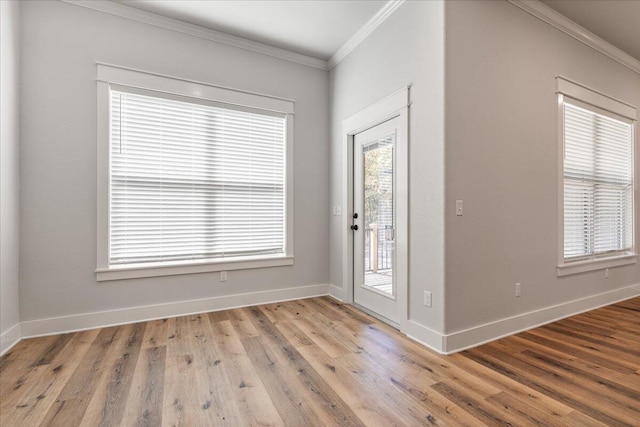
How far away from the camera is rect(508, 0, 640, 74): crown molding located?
2891mm

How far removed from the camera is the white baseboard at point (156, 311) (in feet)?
9.07

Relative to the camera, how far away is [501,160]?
270 cm

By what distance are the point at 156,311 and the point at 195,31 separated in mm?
3032

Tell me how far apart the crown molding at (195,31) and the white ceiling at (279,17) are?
0.17 feet

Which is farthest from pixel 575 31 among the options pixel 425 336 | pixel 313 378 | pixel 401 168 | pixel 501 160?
pixel 313 378

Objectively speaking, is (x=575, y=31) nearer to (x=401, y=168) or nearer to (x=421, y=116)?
(x=421, y=116)

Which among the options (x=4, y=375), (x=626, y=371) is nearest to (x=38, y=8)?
(x=4, y=375)

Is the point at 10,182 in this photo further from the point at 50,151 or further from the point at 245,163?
the point at 245,163

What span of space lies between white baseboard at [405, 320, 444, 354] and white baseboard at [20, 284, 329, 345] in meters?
1.60

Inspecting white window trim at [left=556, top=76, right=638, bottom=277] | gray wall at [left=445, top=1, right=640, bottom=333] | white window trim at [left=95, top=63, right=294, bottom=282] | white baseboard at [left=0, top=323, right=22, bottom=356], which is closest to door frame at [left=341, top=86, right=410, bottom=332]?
gray wall at [left=445, top=1, right=640, bottom=333]

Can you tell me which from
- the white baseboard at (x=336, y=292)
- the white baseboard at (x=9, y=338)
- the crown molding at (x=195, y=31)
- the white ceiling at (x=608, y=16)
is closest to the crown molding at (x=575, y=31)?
the white ceiling at (x=608, y=16)

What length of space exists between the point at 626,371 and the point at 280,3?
161 inches

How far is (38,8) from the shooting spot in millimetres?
2744

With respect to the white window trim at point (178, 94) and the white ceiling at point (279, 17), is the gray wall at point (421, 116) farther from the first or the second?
the white window trim at point (178, 94)
